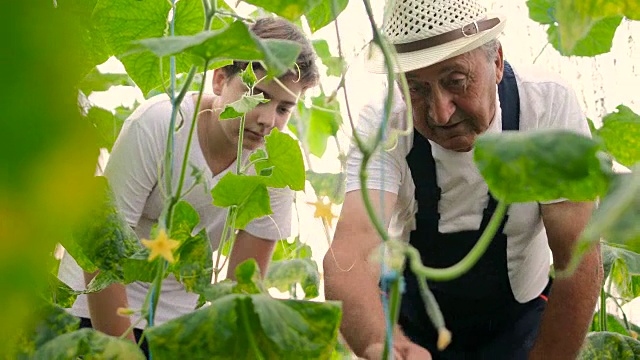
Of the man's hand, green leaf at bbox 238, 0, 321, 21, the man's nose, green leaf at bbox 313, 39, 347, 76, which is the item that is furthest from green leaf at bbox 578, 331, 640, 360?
green leaf at bbox 313, 39, 347, 76

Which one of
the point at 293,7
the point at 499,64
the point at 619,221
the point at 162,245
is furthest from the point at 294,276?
the point at 619,221

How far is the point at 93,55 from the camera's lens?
68cm

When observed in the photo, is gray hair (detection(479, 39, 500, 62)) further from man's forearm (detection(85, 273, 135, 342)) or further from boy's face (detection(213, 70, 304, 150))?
man's forearm (detection(85, 273, 135, 342))

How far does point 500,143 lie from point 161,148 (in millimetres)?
828

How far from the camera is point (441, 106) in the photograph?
3.17ft

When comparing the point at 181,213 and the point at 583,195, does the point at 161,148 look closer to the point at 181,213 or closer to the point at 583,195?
the point at 181,213

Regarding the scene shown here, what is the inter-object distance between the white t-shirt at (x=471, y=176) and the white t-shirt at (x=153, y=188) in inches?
6.2

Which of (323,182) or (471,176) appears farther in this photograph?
(323,182)

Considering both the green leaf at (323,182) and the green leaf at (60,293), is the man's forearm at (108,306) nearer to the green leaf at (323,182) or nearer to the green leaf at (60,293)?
the green leaf at (60,293)

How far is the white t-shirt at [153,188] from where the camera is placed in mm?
1109

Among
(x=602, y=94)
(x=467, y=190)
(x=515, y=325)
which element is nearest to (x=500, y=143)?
(x=467, y=190)

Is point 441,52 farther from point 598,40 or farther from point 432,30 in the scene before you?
point 598,40

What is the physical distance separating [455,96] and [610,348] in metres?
0.35

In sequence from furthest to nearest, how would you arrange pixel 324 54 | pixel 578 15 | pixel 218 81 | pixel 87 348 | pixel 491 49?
pixel 324 54, pixel 218 81, pixel 491 49, pixel 87 348, pixel 578 15
